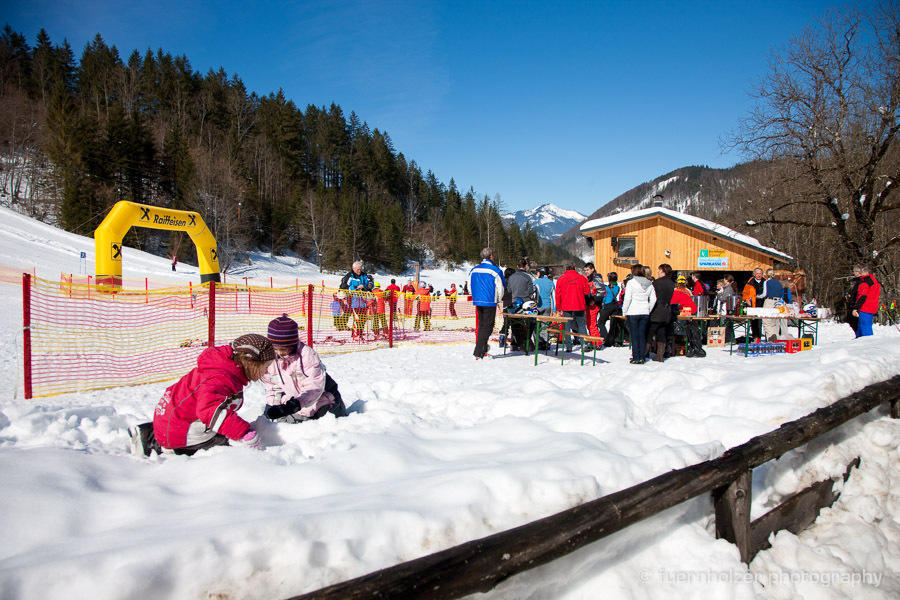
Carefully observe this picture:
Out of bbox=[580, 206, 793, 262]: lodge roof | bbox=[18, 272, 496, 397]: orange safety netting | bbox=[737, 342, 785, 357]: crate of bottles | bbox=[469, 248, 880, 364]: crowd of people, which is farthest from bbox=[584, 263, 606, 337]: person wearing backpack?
bbox=[580, 206, 793, 262]: lodge roof

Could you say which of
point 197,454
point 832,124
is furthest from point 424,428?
point 832,124

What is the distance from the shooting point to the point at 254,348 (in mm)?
3391

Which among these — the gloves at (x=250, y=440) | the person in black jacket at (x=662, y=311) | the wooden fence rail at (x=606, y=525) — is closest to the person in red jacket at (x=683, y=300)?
the person in black jacket at (x=662, y=311)

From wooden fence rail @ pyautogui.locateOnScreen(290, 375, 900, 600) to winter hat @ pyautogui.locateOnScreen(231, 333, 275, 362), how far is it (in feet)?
7.74

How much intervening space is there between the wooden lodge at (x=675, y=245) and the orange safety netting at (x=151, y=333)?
11227mm

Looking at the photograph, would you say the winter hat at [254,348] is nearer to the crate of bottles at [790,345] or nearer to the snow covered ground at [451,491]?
the snow covered ground at [451,491]

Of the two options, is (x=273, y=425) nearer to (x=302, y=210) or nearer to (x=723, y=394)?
(x=723, y=394)

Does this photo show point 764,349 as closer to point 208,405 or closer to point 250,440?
point 250,440

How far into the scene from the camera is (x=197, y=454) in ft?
10.7

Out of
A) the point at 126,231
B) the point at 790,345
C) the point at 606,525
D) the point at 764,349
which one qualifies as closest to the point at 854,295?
the point at 790,345

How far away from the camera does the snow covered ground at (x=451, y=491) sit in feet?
5.72

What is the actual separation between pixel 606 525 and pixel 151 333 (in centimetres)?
1218

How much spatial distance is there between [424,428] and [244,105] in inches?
2947

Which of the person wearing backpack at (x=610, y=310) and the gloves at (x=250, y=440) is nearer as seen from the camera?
the gloves at (x=250, y=440)
